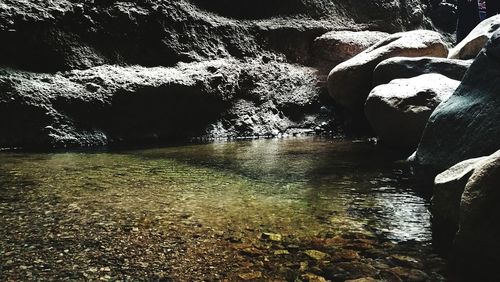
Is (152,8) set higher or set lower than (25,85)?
higher

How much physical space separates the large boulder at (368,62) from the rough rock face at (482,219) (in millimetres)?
7190

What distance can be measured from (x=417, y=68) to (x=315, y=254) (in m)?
6.22

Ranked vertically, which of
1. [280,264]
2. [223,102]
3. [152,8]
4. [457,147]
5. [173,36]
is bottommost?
[280,264]

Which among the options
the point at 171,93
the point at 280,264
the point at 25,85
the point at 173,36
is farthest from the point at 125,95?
the point at 280,264

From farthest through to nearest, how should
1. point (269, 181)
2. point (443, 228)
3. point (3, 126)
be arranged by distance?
point (3, 126) < point (269, 181) < point (443, 228)

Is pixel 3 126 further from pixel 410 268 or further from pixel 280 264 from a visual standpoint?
pixel 410 268

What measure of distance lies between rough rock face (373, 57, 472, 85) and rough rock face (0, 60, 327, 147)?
2.87 m

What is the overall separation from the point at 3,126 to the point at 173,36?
4748 mm

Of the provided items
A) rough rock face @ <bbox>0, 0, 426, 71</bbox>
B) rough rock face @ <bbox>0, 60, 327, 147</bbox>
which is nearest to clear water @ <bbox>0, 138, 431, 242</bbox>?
rough rock face @ <bbox>0, 60, 327, 147</bbox>

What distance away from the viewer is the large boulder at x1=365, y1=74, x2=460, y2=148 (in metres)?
6.34

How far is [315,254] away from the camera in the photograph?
2539mm

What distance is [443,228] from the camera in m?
2.93

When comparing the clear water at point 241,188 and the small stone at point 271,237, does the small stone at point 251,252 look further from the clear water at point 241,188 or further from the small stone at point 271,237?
the clear water at point 241,188

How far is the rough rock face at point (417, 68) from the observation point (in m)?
7.32
